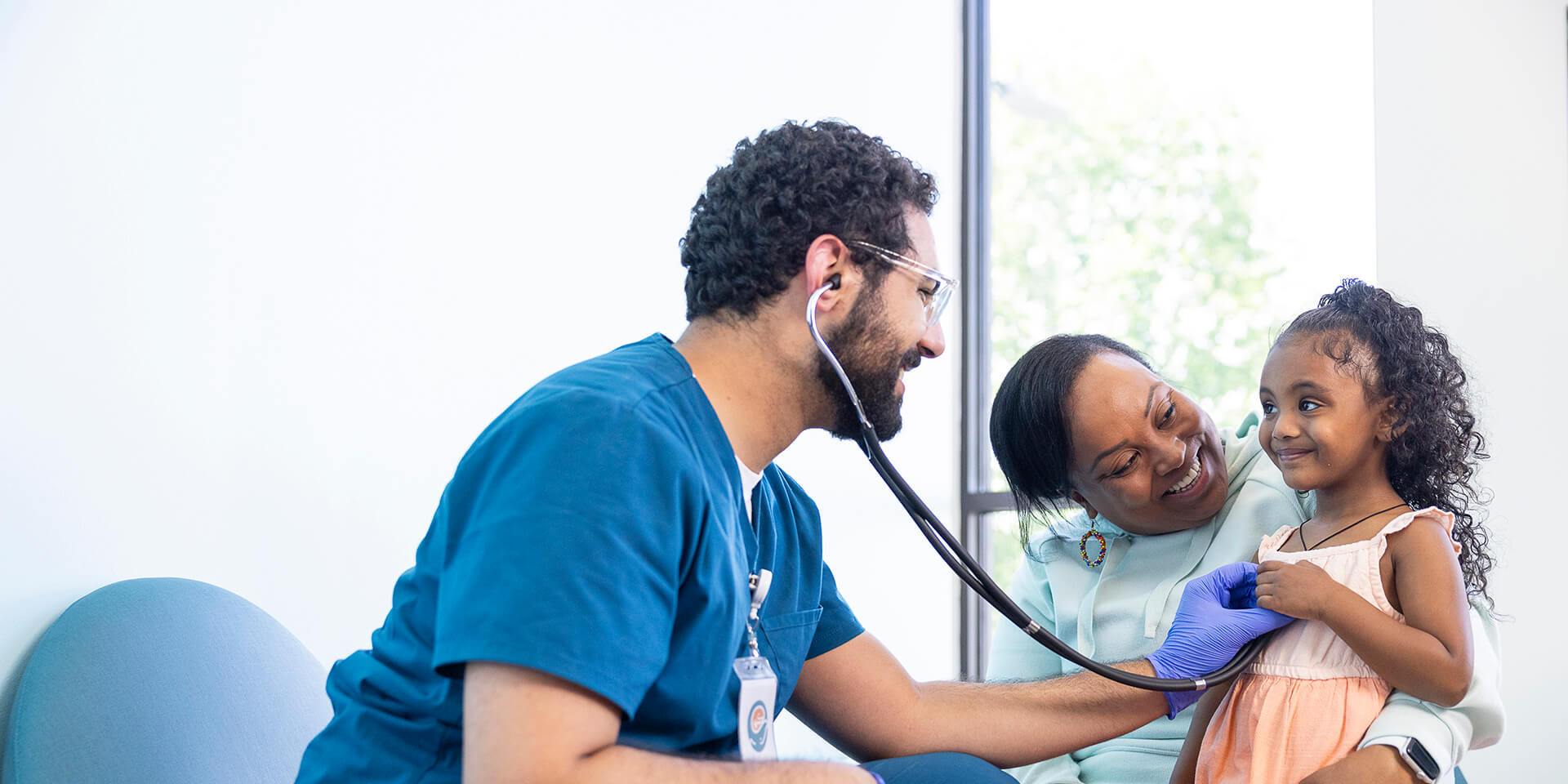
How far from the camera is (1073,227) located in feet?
11.1

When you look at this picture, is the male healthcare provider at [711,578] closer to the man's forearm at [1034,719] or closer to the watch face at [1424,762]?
the man's forearm at [1034,719]

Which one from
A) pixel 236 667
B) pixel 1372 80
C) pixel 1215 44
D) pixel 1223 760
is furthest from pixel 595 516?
pixel 1215 44

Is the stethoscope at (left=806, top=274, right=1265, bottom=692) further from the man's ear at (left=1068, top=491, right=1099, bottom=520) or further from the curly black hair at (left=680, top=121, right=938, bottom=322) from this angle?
the man's ear at (left=1068, top=491, right=1099, bottom=520)

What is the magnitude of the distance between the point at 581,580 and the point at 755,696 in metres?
0.29

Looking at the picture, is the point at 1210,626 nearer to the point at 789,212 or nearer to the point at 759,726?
the point at 759,726

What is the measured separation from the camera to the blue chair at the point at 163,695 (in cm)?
119

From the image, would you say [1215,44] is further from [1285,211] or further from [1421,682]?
[1421,682]

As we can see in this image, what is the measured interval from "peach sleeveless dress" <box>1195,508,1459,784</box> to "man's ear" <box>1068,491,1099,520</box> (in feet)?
1.22

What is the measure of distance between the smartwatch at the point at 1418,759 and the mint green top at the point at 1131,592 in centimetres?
26

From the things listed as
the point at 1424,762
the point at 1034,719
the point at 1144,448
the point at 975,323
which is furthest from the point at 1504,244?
the point at 975,323

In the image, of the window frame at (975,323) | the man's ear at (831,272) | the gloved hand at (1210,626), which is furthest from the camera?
the window frame at (975,323)

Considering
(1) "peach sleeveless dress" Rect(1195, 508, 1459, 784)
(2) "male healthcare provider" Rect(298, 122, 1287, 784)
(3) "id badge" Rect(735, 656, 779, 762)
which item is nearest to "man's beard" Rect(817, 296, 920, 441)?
(2) "male healthcare provider" Rect(298, 122, 1287, 784)

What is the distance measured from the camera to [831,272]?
1213 mm

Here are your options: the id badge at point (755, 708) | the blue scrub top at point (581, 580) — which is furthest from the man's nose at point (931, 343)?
the id badge at point (755, 708)
